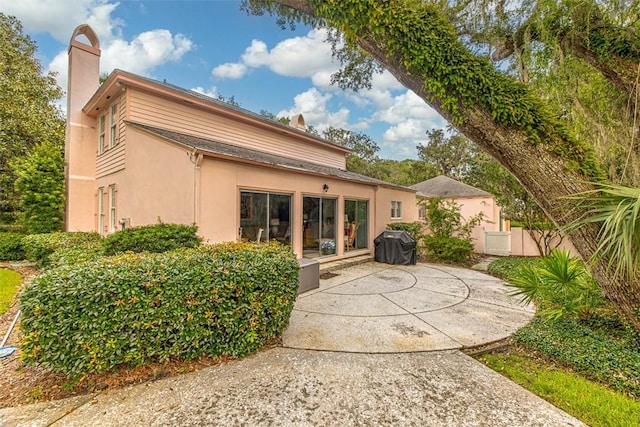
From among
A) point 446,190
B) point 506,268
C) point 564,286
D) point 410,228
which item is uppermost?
point 446,190

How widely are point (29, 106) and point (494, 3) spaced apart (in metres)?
19.7

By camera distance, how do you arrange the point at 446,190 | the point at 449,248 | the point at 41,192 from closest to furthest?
the point at 41,192, the point at 449,248, the point at 446,190

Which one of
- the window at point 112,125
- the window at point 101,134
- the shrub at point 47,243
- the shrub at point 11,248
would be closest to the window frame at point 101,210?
the window at point 101,134

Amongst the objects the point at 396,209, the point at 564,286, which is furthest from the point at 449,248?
the point at 564,286

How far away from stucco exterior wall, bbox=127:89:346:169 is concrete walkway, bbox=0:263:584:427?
7.62 m

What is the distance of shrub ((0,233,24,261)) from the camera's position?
9789 millimetres

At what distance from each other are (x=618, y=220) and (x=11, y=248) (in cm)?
1588

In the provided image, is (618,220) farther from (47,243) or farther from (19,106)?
(19,106)

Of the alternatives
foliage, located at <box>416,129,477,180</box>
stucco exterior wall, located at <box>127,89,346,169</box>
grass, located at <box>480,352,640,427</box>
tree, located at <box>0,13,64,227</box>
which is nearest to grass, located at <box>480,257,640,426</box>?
grass, located at <box>480,352,640,427</box>

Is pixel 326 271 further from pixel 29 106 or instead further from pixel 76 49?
pixel 29 106

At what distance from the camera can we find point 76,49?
1064cm

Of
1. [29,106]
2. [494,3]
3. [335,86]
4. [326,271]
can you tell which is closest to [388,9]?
[494,3]

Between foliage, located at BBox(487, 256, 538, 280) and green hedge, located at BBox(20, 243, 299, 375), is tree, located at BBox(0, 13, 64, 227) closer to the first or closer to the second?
green hedge, located at BBox(20, 243, 299, 375)

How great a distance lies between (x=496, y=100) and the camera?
3.57m
